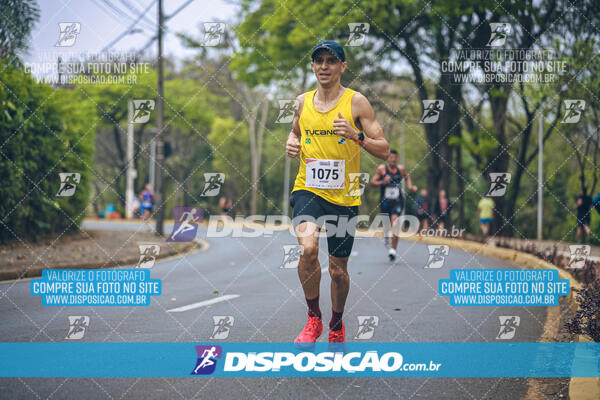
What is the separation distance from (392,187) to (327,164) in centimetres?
752

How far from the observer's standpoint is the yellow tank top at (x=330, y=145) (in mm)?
4754

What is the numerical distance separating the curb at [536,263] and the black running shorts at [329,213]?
1.72 metres

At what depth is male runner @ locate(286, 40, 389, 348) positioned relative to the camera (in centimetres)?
475

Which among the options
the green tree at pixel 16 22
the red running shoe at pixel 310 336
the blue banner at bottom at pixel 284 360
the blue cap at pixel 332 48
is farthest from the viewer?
the green tree at pixel 16 22

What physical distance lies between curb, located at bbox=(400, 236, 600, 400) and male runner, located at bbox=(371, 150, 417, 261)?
2.53m

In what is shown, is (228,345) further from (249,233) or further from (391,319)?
(249,233)

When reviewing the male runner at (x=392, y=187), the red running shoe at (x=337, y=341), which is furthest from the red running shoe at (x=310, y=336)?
the male runner at (x=392, y=187)

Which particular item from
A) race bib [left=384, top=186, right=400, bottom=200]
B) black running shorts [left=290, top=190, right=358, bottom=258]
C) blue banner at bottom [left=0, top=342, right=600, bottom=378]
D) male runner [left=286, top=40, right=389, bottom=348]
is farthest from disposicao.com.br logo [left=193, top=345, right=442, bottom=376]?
race bib [left=384, top=186, right=400, bottom=200]

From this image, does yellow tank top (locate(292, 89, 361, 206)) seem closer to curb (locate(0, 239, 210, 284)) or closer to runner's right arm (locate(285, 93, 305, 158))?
runner's right arm (locate(285, 93, 305, 158))

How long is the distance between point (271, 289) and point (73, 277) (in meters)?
2.61

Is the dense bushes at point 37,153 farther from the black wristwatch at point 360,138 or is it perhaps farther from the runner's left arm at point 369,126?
the black wristwatch at point 360,138

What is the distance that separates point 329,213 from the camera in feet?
15.8

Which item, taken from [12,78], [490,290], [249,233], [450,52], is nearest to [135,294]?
[490,290]

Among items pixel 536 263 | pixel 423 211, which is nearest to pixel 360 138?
pixel 536 263
